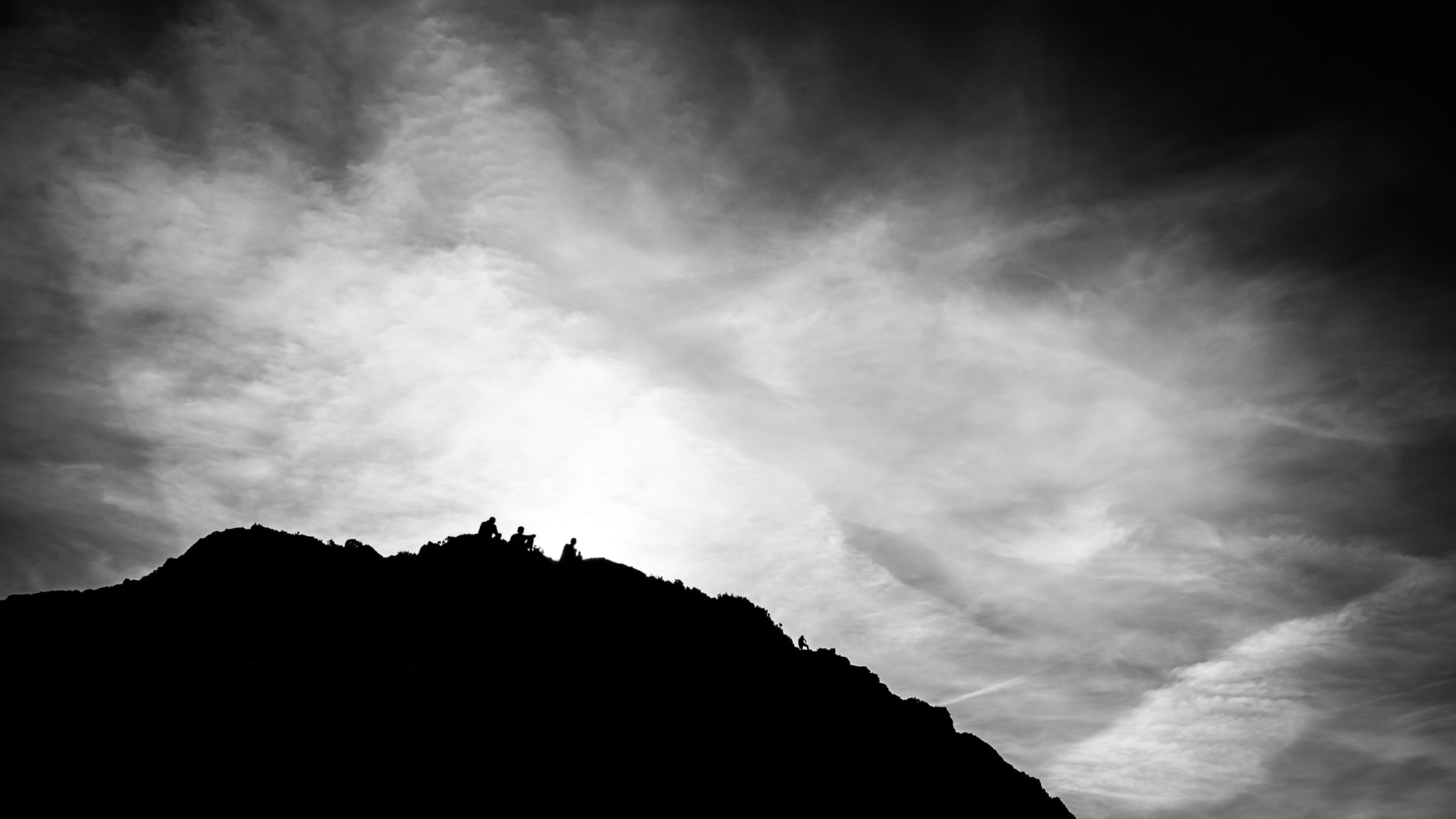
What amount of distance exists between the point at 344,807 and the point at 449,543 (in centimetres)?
2432

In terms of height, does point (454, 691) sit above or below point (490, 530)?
below

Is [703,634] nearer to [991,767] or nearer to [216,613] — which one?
[991,767]

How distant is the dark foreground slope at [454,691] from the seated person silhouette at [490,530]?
1.13 metres

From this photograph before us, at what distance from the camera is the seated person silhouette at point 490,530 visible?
6706cm

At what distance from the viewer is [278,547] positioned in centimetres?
6081

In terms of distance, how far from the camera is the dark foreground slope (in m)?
47.4

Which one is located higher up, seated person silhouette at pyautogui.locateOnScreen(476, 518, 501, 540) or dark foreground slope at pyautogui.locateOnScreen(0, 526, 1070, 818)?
seated person silhouette at pyautogui.locateOnScreen(476, 518, 501, 540)

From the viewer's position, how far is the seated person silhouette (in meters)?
67.1

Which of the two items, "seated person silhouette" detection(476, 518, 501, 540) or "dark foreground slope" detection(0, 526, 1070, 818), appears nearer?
"dark foreground slope" detection(0, 526, 1070, 818)

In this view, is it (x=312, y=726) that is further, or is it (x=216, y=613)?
(x=216, y=613)

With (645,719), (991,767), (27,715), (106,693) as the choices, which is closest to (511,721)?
(645,719)

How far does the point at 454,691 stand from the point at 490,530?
1770 cm

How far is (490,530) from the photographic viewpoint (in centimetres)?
6794

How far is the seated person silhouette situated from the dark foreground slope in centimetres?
113
